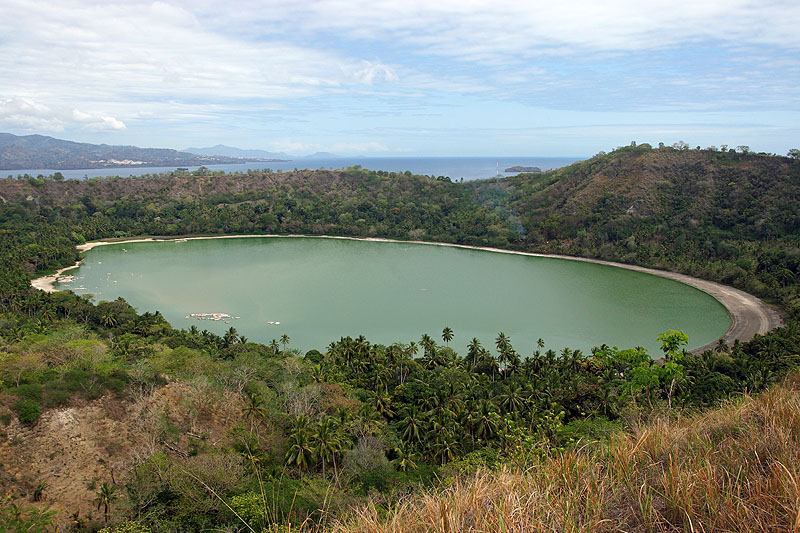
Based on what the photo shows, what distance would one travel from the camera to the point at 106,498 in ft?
32.9

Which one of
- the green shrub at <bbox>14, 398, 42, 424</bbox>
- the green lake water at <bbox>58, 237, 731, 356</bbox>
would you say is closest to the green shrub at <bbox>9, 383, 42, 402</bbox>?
the green shrub at <bbox>14, 398, 42, 424</bbox>

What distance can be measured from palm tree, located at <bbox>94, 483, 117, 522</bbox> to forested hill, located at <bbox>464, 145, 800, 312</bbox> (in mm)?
43279

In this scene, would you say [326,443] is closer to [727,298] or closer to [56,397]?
[56,397]

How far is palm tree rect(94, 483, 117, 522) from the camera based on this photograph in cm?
1001

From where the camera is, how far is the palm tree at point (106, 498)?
32.8ft

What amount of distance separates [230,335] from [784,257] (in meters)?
46.9

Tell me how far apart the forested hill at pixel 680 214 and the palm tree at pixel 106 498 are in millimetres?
43279

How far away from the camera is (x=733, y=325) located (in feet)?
113

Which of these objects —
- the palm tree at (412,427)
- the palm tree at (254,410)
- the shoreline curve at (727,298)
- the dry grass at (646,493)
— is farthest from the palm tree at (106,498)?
the shoreline curve at (727,298)

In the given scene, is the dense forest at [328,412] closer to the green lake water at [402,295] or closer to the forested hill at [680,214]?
the forested hill at [680,214]

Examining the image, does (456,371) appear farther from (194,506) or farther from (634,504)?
(634,504)

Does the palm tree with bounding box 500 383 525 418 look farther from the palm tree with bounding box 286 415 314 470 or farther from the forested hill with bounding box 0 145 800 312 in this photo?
the forested hill with bounding box 0 145 800 312

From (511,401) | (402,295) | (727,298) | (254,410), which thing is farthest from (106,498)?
(727,298)

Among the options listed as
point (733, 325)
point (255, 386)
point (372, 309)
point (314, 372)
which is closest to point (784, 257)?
point (733, 325)
